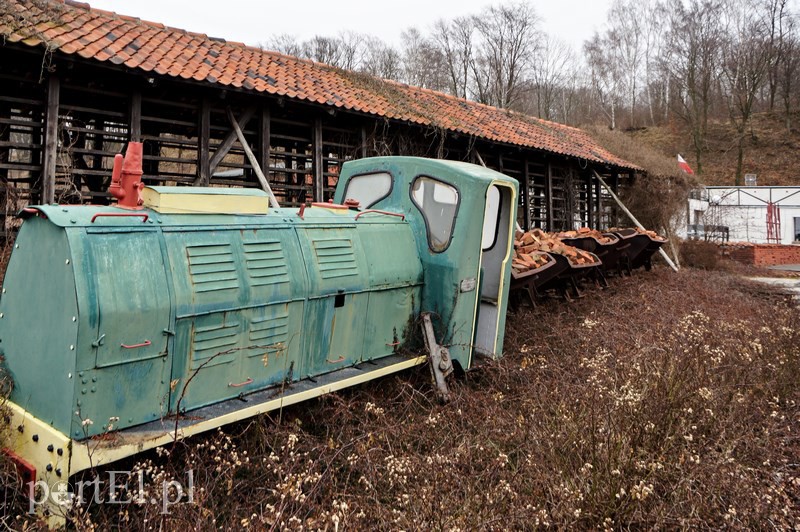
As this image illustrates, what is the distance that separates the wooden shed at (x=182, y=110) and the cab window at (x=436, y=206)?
183 inches

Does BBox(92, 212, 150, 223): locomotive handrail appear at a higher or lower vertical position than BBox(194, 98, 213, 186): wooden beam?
lower

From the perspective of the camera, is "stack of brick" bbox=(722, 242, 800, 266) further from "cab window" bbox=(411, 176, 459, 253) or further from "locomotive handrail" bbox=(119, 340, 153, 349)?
"locomotive handrail" bbox=(119, 340, 153, 349)

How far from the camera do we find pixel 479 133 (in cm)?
1243

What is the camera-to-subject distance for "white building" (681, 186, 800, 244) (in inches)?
1091

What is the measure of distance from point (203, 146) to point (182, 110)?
1478 mm

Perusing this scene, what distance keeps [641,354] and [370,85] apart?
941 centimetres

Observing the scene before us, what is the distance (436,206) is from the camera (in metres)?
5.18

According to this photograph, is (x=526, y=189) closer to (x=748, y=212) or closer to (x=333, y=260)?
(x=333, y=260)

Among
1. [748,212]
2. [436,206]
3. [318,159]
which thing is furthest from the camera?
[748,212]

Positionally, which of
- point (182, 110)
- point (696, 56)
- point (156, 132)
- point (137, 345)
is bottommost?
point (137, 345)

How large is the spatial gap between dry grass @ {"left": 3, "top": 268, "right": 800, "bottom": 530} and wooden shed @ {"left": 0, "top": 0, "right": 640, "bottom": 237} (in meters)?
5.64

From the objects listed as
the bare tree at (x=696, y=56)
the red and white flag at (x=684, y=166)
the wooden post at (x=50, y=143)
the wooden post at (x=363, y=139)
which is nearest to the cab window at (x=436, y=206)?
the wooden post at (x=50, y=143)

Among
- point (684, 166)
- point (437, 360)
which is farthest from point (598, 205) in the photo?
point (437, 360)

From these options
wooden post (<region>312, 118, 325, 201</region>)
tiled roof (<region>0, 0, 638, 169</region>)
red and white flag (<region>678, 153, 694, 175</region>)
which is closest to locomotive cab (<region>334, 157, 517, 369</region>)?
tiled roof (<region>0, 0, 638, 169</region>)
